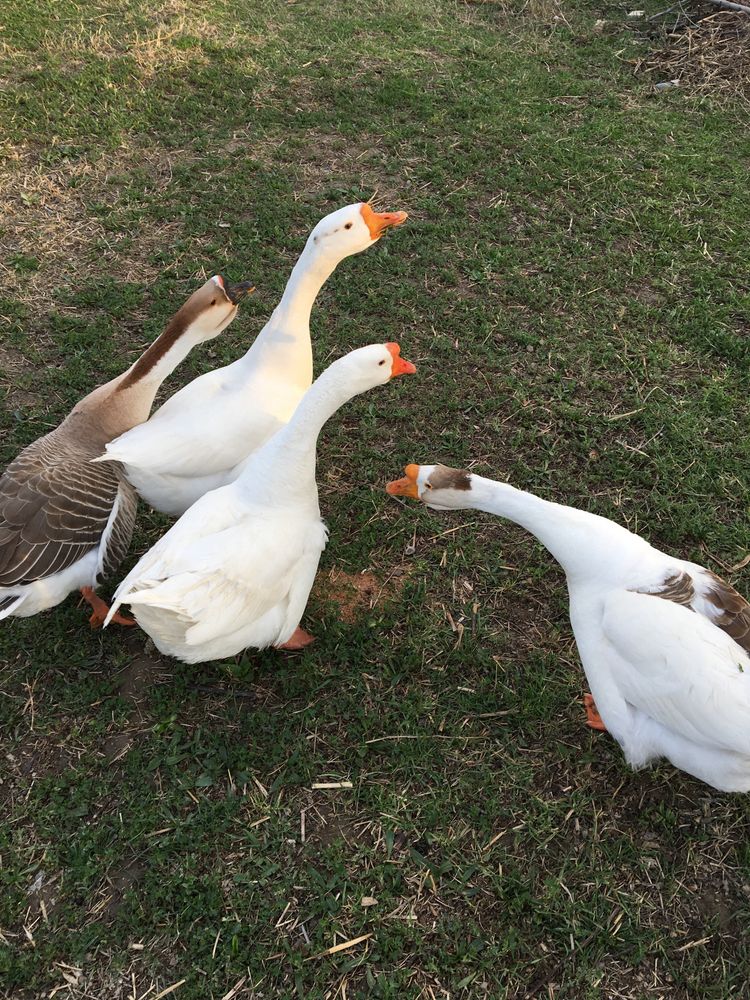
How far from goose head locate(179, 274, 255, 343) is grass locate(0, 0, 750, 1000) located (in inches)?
36.8

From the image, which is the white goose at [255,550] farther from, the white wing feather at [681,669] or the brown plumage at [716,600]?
the brown plumage at [716,600]

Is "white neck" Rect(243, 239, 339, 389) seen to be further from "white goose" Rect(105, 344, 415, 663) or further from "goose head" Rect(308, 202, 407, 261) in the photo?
"white goose" Rect(105, 344, 415, 663)

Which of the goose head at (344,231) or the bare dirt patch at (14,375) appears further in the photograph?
the bare dirt patch at (14,375)

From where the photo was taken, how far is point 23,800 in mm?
2797

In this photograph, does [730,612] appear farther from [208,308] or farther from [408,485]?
[208,308]

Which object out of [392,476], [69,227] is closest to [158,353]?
[392,476]

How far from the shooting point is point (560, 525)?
290 centimetres

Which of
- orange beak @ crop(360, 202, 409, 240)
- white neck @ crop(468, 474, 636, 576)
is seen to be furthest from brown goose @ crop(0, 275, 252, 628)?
white neck @ crop(468, 474, 636, 576)

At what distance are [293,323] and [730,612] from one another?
242 centimetres

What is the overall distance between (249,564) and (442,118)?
16.6 feet

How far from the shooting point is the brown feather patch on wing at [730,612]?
2.61 metres

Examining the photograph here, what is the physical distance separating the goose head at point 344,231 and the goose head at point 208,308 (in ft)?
1.43

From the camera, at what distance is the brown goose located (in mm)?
2998

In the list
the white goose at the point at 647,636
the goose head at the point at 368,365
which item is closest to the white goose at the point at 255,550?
the goose head at the point at 368,365
